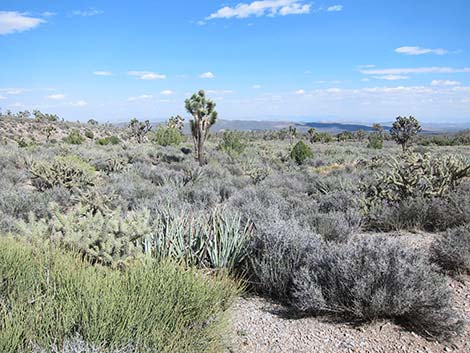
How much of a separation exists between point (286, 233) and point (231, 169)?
14100mm

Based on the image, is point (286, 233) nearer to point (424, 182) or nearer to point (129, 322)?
point (129, 322)

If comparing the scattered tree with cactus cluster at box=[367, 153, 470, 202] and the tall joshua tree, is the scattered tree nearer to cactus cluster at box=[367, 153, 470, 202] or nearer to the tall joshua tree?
the tall joshua tree

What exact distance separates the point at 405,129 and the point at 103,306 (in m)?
33.2

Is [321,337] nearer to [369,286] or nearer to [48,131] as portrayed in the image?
[369,286]

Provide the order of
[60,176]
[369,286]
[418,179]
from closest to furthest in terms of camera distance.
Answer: [369,286], [418,179], [60,176]

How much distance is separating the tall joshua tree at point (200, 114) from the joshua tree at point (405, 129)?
17121 mm

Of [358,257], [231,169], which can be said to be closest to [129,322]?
[358,257]

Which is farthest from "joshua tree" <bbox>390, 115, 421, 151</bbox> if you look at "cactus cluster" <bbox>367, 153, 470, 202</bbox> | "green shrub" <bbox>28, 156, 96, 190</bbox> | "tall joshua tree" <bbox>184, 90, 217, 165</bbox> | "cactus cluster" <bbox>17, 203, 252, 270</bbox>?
"cactus cluster" <bbox>17, 203, 252, 270</bbox>

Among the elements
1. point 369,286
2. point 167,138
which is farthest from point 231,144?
point 369,286

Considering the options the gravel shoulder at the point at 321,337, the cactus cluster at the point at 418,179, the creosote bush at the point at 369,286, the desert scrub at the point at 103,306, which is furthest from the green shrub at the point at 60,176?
the gravel shoulder at the point at 321,337

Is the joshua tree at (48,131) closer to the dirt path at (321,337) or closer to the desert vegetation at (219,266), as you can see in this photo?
the desert vegetation at (219,266)

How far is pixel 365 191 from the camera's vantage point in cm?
929

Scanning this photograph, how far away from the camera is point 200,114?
22766mm

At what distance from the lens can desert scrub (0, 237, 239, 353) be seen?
8.06ft
